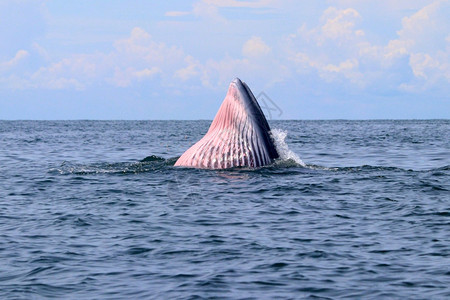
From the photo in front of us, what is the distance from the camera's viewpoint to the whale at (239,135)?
20.5m

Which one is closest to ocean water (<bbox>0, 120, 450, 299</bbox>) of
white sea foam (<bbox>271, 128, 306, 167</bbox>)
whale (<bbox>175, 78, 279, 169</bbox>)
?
white sea foam (<bbox>271, 128, 306, 167</bbox>)

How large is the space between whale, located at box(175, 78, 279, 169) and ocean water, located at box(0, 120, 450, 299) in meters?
0.52

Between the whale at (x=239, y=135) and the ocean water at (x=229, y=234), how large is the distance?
0.52 m

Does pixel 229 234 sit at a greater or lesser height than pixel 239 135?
lesser

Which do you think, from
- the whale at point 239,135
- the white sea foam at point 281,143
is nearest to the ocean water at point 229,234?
the white sea foam at point 281,143

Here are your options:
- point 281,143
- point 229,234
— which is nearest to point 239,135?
point 281,143

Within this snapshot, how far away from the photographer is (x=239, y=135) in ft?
67.4

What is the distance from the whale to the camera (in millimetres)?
20516

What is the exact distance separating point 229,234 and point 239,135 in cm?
→ 691

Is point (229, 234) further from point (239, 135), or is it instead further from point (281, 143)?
point (281, 143)

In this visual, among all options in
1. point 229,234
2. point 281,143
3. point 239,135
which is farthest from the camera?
point 281,143

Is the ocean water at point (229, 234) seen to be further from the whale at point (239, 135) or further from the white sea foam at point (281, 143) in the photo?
the whale at point (239, 135)

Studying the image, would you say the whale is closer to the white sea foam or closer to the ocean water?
the white sea foam

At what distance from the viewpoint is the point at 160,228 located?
14.7 meters
